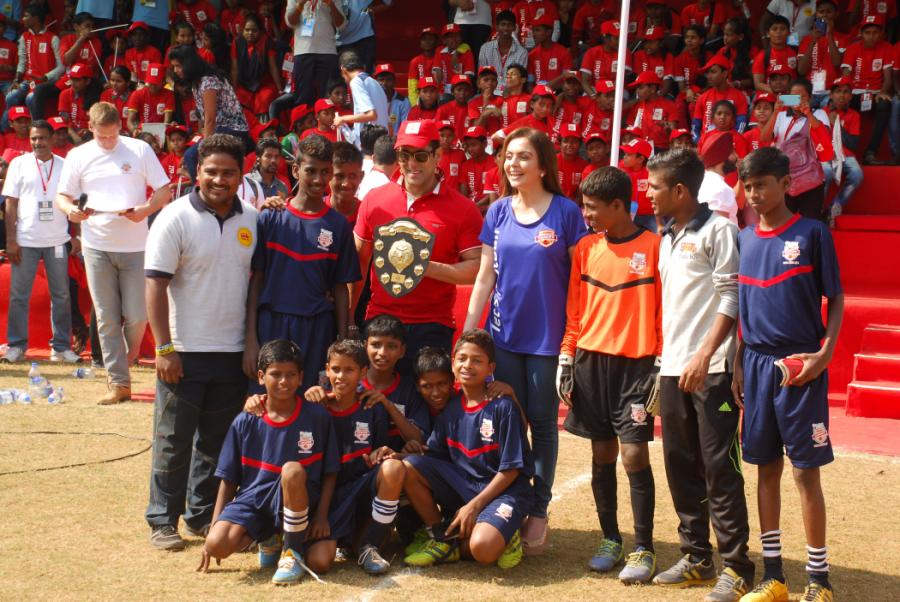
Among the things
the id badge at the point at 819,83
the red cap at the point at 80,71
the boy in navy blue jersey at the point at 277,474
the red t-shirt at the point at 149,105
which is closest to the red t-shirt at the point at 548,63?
the id badge at the point at 819,83

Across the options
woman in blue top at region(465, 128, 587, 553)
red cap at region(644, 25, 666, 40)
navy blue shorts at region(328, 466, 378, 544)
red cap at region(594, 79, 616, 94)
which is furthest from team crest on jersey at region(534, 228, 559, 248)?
red cap at region(644, 25, 666, 40)

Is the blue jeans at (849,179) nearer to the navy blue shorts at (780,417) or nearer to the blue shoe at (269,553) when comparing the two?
the navy blue shorts at (780,417)

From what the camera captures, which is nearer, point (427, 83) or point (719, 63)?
point (719, 63)

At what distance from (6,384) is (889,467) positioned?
7328mm

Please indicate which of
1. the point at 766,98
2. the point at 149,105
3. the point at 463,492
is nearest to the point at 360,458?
the point at 463,492

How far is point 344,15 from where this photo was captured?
49.0 ft

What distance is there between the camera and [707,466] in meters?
4.80

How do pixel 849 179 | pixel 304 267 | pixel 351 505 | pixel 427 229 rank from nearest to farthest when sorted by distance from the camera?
pixel 351 505 < pixel 304 267 < pixel 427 229 < pixel 849 179

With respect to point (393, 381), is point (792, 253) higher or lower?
higher

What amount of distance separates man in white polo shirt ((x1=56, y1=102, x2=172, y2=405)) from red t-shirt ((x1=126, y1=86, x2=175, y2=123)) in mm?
6974

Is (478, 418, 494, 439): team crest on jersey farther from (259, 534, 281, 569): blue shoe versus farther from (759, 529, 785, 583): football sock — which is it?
(759, 529, 785, 583): football sock

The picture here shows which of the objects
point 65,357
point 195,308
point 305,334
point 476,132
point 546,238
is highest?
point 476,132

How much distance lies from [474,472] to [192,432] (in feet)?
4.76

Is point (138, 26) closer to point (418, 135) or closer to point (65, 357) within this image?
point (65, 357)
